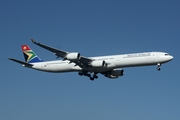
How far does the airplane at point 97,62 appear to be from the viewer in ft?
227

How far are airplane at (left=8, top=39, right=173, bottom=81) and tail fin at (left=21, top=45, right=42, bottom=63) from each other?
3729 millimetres

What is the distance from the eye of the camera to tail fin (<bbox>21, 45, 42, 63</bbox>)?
83838 millimetres

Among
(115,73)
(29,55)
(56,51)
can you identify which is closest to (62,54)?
(56,51)

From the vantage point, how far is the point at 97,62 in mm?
71438

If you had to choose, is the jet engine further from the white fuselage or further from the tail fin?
the tail fin

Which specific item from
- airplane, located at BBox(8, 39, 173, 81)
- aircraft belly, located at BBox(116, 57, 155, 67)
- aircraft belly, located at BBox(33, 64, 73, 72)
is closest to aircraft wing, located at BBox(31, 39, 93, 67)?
airplane, located at BBox(8, 39, 173, 81)

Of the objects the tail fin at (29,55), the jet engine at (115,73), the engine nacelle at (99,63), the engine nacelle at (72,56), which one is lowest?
the jet engine at (115,73)

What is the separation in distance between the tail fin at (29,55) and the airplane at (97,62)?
3729 millimetres

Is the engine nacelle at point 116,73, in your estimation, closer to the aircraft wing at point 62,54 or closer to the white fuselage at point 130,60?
the white fuselage at point 130,60

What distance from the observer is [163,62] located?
69.6 meters

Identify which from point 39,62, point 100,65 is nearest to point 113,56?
point 100,65

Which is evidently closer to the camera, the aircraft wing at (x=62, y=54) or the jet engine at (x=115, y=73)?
the aircraft wing at (x=62, y=54)

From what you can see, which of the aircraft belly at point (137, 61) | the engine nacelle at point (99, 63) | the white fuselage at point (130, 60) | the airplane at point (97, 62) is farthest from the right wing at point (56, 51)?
the aircraft belly at point (137, 61)

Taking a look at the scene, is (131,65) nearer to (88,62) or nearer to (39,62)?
(88,62)
